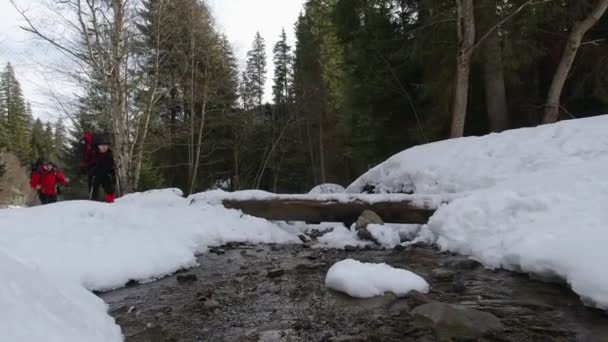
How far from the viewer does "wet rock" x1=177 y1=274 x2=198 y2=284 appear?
4798 mm

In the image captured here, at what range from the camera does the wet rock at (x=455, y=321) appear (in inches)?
118

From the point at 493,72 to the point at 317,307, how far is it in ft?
33.4

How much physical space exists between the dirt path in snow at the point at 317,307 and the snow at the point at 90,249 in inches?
14.6

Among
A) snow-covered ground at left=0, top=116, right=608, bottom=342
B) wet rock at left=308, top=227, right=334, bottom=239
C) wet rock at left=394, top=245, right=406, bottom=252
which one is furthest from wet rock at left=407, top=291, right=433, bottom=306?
wet rock at left=308, top=227, right=334, bottom=239

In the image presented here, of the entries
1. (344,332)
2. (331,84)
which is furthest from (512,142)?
(331,84)

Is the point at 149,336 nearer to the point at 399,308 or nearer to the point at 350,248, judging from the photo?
the point at 399,308

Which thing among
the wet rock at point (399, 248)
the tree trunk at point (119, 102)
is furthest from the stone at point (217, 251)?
the tree trunk at point (119, 102)

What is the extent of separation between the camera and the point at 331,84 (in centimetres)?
2673

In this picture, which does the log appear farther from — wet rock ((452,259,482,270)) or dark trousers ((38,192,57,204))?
dark trousers ((38,192,57,204))

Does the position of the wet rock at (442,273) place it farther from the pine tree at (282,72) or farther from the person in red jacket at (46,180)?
the pine tree at (282,72)

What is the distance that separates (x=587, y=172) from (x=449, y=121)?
7456 mm

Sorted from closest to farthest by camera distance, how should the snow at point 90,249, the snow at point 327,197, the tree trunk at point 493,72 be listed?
the snow at point 90,249, the snow at point 327,197, the tree trunk at point 493,72

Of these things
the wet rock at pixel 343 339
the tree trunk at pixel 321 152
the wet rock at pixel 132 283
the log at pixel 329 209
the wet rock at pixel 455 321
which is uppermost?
the tree trunk at pixel 321 152

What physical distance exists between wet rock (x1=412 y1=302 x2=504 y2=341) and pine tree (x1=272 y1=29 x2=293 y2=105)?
27581mm
